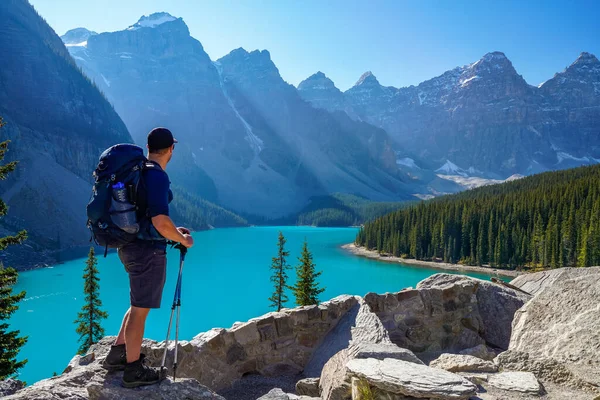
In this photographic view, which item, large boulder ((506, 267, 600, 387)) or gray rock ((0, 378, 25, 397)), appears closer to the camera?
gray rock ((0, 378, 25, 397))

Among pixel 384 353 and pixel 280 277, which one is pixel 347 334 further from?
pixel 280 277

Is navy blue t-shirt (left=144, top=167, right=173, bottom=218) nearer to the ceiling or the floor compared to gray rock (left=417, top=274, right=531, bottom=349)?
nearer to the ceiling

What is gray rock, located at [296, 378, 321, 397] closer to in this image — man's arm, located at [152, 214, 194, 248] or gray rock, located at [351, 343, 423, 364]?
gray rock, located at [351, 343, 423, 364]

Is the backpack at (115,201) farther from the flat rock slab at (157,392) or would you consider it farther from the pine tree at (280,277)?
the pine tree at (280,277)

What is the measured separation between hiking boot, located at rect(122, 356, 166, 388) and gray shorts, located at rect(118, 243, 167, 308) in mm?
592

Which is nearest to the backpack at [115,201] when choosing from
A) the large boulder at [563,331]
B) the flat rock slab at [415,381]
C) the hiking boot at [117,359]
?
the hiking boot at [117,359]

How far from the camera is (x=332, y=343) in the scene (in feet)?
27.2

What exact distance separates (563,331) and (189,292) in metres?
49.2

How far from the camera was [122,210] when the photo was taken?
3625mm

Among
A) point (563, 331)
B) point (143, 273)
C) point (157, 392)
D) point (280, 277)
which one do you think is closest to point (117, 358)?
point (157, 392)

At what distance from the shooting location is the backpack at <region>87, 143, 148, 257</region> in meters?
3.62

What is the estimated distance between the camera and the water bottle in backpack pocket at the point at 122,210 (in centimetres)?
362

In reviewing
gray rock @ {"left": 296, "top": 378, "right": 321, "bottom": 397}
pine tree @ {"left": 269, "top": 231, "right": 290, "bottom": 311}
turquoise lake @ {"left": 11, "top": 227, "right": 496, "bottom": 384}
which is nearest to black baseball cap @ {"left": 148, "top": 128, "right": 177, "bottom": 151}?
gray rock @ {"left": 296, "top": 378, "right": 321, "bottom": 397}

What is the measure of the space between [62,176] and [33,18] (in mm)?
85184
